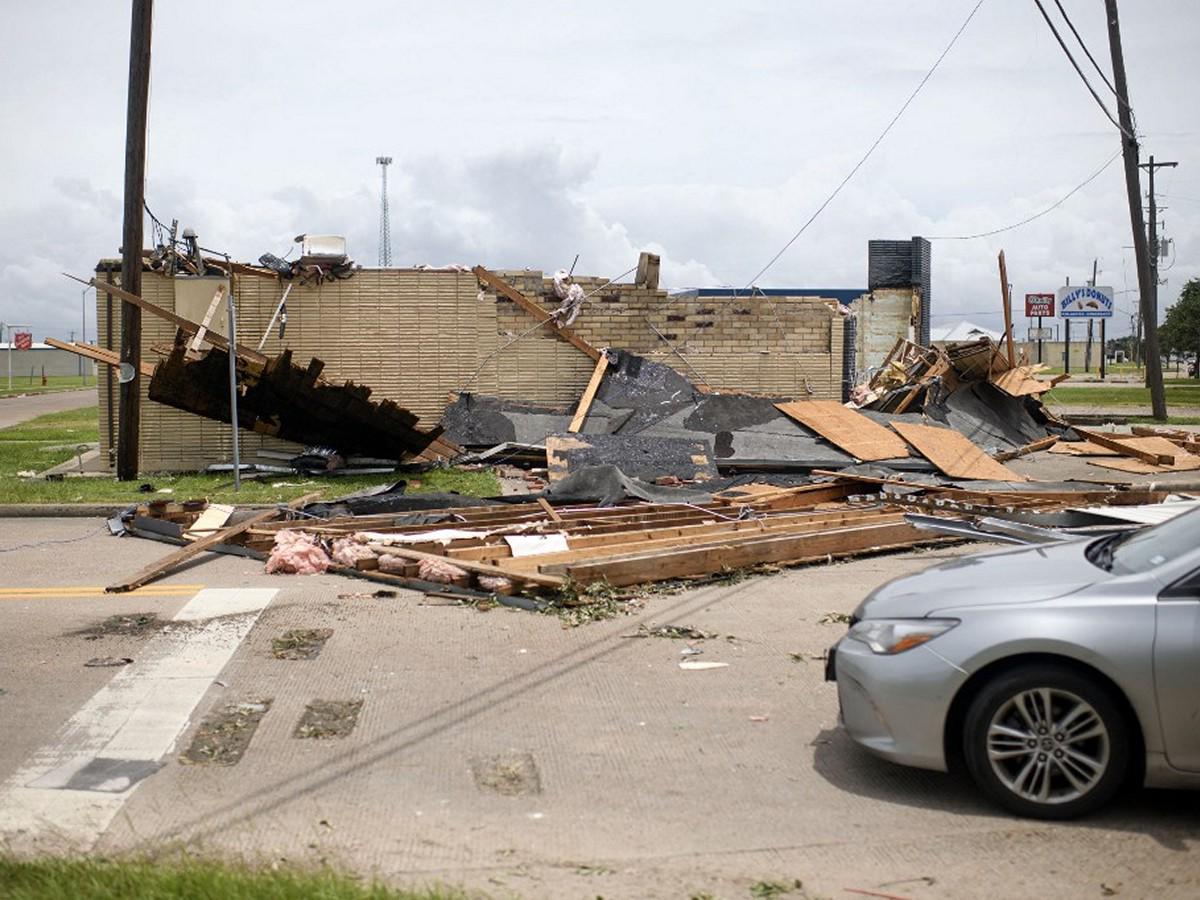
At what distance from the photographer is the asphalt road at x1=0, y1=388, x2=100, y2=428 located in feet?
134

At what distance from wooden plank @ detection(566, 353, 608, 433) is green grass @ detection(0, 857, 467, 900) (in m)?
15.1

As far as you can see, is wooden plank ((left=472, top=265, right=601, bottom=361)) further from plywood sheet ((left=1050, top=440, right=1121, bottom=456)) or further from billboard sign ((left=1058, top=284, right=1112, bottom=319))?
billboard sign ((left=1058, top=284, right=1112, bottom=319))

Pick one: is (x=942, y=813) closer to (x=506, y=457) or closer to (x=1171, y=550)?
(x=1171, y=550)

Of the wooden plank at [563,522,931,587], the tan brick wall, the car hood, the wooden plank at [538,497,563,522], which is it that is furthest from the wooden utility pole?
the car hood

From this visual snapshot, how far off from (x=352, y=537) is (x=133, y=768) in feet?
18.9

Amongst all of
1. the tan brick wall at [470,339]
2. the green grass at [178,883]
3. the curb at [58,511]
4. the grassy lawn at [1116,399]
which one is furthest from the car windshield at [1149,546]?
the grassy lawn at [1116,399]

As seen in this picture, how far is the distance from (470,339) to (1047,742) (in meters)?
A: 16.3

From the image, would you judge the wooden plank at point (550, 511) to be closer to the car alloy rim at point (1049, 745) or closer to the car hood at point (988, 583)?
the car hood at point (988, 583)

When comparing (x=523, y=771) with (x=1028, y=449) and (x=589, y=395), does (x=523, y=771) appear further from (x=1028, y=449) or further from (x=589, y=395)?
(x=1028, y=449)

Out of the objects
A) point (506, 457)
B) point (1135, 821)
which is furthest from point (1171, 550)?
point (506, 457)

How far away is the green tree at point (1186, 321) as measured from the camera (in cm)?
8712

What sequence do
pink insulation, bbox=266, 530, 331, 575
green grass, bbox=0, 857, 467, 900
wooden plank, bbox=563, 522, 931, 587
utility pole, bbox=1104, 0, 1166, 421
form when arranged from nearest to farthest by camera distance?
green grass, bbox=0, 857, 467, 900, wooden plank, bbox=563, 522, 931, 587, pink insulation, bbox=266, 530, 331, 575, utility pole, bbox=1104, 0, 1166, 421

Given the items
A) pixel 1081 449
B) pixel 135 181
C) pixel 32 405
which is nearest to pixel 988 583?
pixel 135 181

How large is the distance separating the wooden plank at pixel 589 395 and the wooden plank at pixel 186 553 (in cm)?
696
